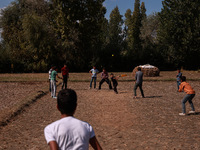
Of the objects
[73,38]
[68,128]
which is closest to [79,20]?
[73,38]

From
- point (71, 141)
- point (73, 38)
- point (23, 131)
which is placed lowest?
point (23, 131)

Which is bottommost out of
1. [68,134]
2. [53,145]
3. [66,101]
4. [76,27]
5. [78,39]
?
[53,145]

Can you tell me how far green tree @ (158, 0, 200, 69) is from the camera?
136ft

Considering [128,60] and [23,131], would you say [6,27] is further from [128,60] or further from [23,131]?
[23,131]

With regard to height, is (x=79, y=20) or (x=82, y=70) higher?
(x=79, y=20)

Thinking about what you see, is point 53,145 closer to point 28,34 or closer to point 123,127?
point 123,127

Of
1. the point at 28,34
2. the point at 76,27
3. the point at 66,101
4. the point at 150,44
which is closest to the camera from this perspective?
the point at 66,101

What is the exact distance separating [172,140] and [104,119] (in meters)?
3.21

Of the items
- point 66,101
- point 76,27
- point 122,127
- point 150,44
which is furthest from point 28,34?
point 66,101

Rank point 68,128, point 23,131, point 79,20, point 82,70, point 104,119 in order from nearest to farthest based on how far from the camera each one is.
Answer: point 68,128 < point 23,131 < point 104,119 < point 79,20 < point 82,70

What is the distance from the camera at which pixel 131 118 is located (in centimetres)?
938

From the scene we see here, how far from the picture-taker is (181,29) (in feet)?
140

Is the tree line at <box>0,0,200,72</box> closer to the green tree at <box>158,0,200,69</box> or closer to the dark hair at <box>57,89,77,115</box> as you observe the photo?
the green tree at <box>158,0,200,69</box>

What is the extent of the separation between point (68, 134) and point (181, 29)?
4391 centimetres
